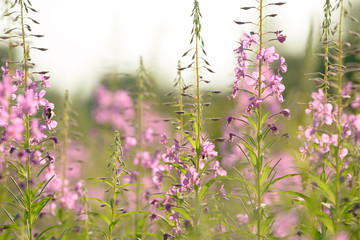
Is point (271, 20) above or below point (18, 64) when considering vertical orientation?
above

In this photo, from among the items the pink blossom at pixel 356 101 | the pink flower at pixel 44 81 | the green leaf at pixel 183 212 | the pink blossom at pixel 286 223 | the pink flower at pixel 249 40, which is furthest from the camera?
the pink flower at pixel 44 81

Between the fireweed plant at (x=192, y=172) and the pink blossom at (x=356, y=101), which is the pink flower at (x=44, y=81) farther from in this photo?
the pink blossom at (x=356, y=101)

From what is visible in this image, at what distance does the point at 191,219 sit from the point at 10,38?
2.49 meters

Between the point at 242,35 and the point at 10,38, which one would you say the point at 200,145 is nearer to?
the point at 242,35

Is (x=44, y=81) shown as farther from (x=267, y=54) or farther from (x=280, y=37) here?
(x=280, y=37)

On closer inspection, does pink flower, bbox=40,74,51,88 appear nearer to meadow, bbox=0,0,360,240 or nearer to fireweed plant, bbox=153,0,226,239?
meadow, bbox=0,0,360,240

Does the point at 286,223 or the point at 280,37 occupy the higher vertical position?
the point at 280,37

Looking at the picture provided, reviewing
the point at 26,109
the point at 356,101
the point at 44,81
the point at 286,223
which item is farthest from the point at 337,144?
the point at 44,81

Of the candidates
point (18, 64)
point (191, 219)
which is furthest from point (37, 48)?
point (191, 219)

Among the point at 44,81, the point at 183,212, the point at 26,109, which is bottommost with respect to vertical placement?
the point at 183,212

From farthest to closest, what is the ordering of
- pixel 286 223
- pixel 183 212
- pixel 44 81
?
pixel 44 81 → pixel 183 212 → pixel 286 223

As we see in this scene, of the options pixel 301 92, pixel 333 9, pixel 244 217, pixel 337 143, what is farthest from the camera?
pixel 244 217

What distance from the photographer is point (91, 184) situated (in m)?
10.4

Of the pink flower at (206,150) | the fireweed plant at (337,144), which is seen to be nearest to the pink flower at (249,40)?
the fireweed plant at (337,144)
